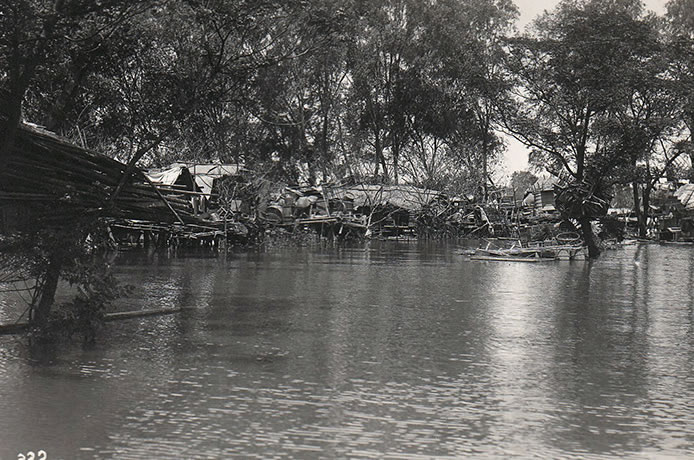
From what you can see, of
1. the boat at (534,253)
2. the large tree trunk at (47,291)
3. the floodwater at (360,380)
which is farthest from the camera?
the boat at (534,253)

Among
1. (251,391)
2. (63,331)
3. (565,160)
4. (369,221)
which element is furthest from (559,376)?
(369,221)

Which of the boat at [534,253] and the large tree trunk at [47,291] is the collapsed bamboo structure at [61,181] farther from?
the boat at [534,253]

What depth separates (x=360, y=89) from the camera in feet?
194

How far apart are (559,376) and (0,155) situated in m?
7.17

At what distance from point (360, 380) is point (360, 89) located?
50.4m

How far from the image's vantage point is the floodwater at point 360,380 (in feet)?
24.3

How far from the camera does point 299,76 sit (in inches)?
2105

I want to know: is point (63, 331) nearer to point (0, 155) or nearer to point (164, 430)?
point (0, 155)

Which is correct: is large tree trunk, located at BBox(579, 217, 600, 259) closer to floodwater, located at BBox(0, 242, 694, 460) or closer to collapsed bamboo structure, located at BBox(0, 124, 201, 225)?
floodwater, located at BBox(0, 242, 694, 460)

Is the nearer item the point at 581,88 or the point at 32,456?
the point at 32,456

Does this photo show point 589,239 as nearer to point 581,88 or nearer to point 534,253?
point 534,253

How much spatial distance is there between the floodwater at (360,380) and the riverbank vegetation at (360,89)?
246 centimetres

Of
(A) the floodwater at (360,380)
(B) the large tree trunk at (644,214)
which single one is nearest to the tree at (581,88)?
(A) the floodwater at (360,380)

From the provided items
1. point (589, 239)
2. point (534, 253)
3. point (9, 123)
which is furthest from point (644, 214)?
point (9, 123)
